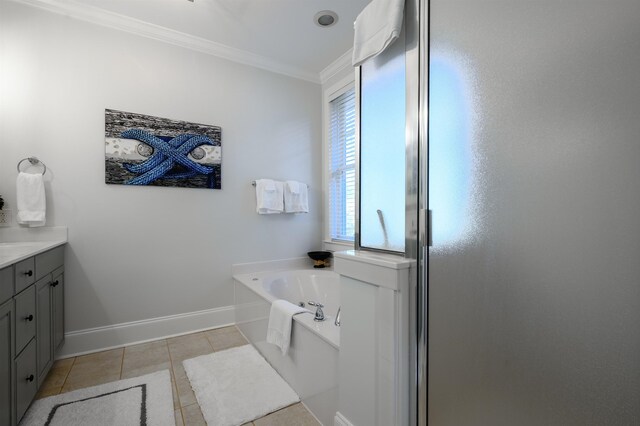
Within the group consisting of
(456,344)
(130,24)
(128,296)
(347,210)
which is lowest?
(128,296)

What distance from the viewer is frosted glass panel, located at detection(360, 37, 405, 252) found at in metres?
1.23

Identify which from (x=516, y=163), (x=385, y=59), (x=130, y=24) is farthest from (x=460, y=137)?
(x=130, y=24)

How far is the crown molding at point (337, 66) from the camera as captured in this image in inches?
113

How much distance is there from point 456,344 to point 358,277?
457 millimetres

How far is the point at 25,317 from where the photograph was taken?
147cm

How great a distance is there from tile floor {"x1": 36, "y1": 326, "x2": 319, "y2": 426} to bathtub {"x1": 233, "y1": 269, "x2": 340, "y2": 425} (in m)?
0.12

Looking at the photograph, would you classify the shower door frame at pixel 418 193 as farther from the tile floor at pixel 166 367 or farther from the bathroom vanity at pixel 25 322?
the bathroom vanity at pixel 25 322

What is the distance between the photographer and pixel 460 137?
961 millimetres

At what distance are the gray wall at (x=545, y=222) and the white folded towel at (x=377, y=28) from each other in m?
0.23

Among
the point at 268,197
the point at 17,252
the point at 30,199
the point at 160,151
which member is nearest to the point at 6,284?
the point at 17,252

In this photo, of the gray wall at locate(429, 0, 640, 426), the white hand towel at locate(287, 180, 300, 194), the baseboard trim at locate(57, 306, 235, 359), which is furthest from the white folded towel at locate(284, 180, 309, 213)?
the gray wall at locate(429, 0, 640, 426)

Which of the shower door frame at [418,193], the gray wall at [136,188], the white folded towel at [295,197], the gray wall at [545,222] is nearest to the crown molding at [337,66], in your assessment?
the gray wall at [136,188]

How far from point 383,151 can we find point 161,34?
239cm

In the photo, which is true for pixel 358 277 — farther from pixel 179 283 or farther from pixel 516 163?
pixel 179 283
